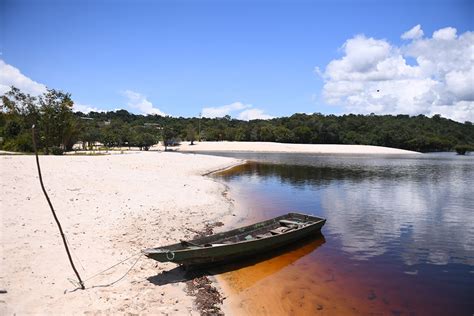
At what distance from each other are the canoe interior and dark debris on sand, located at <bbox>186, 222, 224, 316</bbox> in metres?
1.10

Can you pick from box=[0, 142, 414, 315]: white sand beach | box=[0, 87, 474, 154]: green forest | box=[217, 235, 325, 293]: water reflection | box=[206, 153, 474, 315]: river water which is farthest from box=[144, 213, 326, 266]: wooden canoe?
box=[0, 87, 474, 154]: green forest

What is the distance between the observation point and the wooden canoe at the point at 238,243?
1084 cm

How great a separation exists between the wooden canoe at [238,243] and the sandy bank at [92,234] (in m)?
0.94

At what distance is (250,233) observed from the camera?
50.1 feet

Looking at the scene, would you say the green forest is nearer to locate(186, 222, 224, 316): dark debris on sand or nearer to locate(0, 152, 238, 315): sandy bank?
locate(0, 152, 238, 315): sandy bank

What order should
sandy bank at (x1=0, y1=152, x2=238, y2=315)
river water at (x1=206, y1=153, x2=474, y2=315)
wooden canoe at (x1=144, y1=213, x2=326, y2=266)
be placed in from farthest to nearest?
wooden canoe at (x1=144, y1=213, x2=326, y2=266) < river water at (x1=206, y1=153, x2=474, y2=315) < sandy bank at (x1=0, y1=152, x2=238, y2=315)

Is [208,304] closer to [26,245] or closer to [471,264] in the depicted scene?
[26,245]

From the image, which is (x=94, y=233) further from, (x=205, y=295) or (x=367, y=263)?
(x=367, y=263)

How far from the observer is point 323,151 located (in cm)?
11094

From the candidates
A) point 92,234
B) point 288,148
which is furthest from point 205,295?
point 288,148

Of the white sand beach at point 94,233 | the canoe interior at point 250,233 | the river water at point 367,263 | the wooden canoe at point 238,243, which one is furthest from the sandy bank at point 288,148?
the wooden canoe at point 238,243

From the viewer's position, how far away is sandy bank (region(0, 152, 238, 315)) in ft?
29.2

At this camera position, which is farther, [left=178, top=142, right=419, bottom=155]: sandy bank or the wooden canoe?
[left=178, top=142, right=419, bottom=155]: sandy bank

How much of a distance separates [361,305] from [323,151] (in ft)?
341
